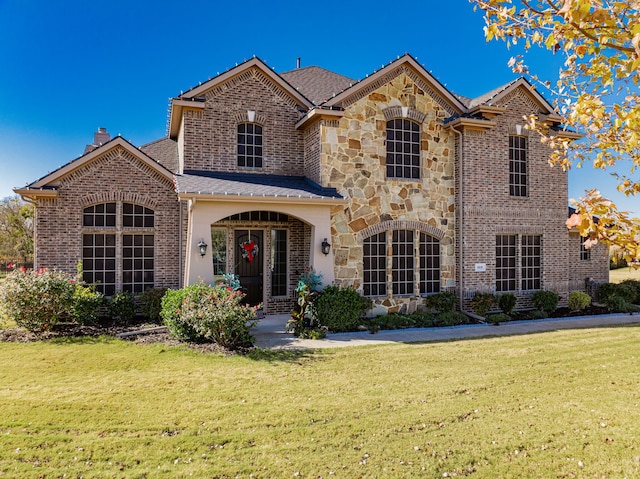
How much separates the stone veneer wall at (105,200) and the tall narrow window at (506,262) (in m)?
10.4

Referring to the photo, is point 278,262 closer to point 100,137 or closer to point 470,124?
point 470,124

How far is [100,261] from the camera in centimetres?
1268

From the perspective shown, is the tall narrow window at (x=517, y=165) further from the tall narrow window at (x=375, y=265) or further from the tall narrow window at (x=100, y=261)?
the tall narrow window at (x=100, y=261)

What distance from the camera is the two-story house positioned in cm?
1245

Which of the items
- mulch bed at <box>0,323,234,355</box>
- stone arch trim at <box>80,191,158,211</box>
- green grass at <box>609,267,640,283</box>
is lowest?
mulch bed at <box>0,323,234,355</box>

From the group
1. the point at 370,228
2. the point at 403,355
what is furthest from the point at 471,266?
the point at 403,355

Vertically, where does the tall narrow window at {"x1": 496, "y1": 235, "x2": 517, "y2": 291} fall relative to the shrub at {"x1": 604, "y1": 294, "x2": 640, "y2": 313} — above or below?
Result: above

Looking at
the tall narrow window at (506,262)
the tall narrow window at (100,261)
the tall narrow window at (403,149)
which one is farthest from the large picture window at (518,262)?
the tall narrow window at (100,261)

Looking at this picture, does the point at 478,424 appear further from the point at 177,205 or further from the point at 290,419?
the point at 177,205

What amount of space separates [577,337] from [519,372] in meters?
4.17

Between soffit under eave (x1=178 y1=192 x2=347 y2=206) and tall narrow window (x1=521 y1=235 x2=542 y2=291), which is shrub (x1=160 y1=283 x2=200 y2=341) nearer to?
soffit under eave (x1=178 y1=192 x2=347 y2=206)

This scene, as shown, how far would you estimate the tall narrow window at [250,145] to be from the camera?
13594 mm

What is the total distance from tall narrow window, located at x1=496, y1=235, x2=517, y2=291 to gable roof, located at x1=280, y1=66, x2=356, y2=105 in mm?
7603

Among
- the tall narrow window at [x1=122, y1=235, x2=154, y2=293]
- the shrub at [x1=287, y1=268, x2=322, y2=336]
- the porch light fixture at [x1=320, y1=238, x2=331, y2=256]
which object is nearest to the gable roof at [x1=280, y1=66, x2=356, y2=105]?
the porch light fixture at [x1=320, y1=238, x2=331, y2=256]
